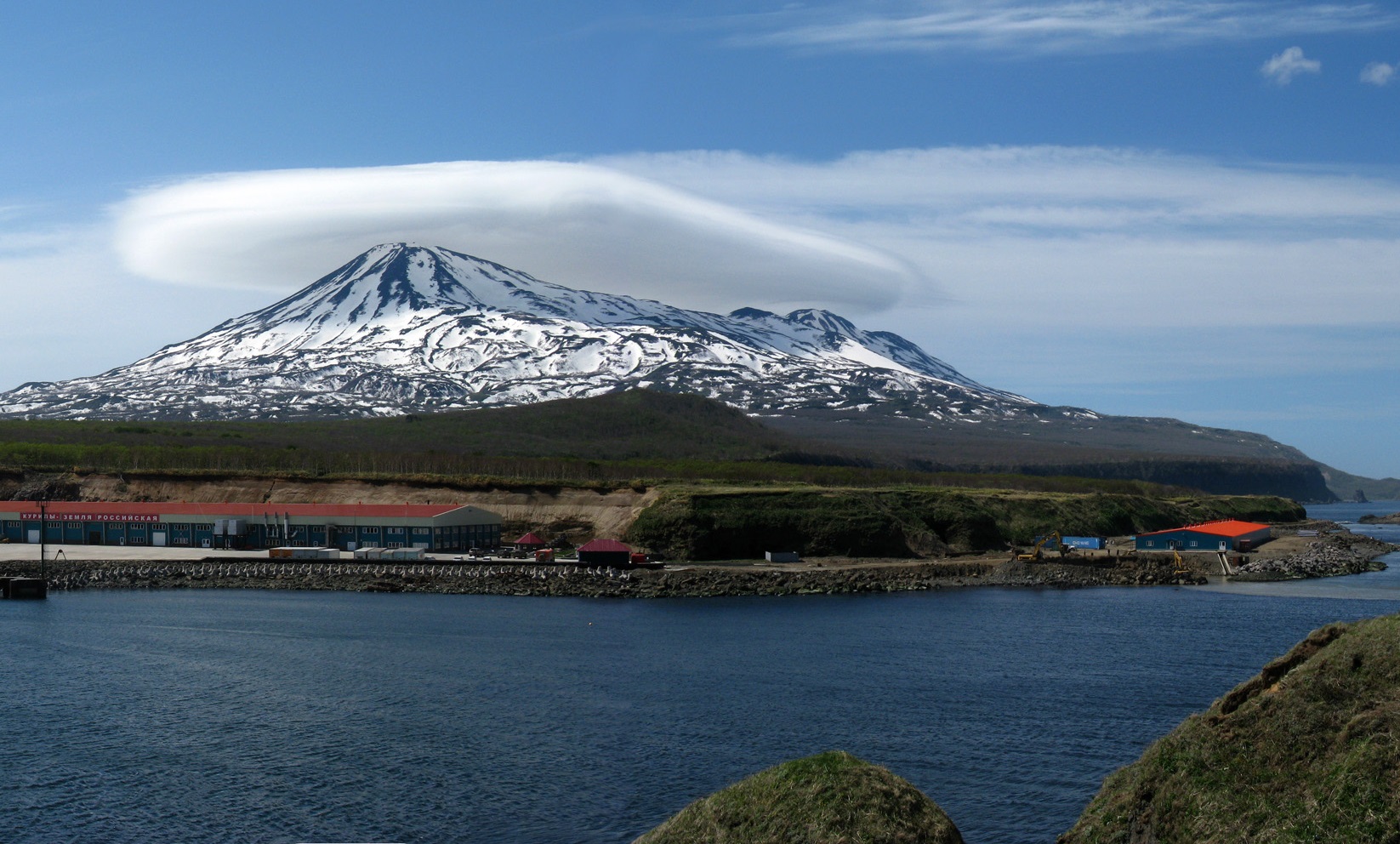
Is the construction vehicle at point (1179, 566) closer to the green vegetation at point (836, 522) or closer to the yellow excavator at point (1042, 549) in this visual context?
the yellow excavator at point (1042, 549)

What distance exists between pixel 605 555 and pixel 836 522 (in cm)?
1851

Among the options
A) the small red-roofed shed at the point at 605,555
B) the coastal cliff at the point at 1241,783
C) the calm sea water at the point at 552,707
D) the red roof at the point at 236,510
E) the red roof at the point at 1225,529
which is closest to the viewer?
the coastal cliff at the point at 1241,783

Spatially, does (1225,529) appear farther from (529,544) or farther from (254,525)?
(254,525)

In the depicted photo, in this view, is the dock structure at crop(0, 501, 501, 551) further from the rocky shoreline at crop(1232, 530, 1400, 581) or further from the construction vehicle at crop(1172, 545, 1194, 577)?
the rocky shoreline at crop(1232, 530, 1400, 581)

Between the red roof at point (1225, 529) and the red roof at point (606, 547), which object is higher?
the red roof at point (606, 547)

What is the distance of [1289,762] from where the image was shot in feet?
48.1

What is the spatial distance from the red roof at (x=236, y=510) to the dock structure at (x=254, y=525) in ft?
0.21

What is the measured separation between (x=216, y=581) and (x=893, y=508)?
47166mm

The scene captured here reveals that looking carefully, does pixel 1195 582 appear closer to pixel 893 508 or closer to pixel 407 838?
pixel 893 508

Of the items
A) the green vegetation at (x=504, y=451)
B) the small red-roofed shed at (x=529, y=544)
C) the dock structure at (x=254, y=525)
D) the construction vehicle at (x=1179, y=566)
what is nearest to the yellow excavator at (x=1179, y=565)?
the construction vehicle at (x=1179, y=566)

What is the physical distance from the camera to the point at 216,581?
232 feet

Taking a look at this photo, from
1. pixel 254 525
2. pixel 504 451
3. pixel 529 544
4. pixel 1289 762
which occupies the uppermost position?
pixel 504 451

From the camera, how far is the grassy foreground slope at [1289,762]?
44.9 ft

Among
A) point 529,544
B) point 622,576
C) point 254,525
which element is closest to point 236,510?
point 254,525
